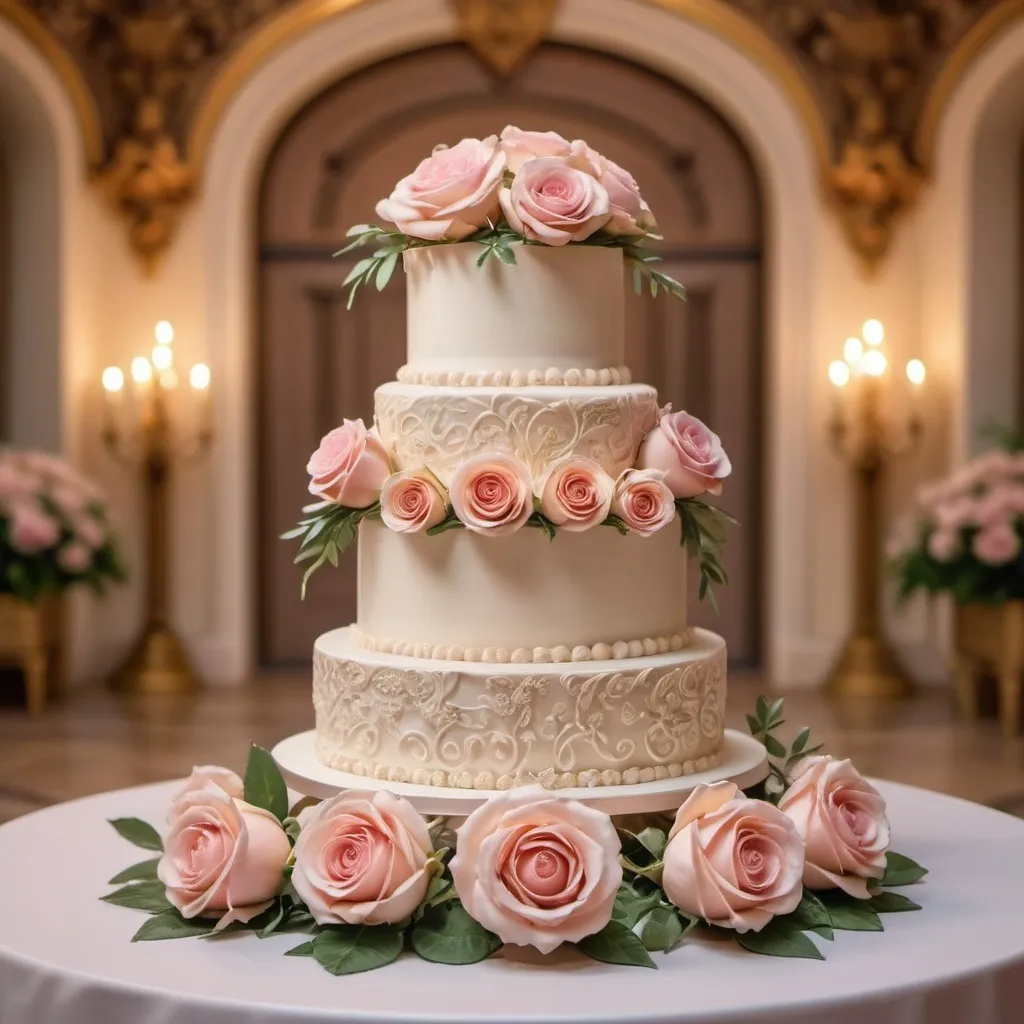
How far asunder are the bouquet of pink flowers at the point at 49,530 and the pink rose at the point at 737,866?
5.10 metres

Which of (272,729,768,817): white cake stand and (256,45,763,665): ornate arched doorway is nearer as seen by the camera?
(272,729,768,817): white cake stand

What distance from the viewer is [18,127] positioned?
25.0 ft

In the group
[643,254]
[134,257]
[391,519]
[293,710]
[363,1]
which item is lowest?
[293,710]

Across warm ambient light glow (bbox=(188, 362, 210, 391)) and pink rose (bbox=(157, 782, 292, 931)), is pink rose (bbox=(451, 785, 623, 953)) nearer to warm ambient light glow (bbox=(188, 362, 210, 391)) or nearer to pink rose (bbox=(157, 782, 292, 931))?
pink rose (bbox=(157, 782, 292, 931))

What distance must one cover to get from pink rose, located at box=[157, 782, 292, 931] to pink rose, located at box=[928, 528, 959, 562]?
15.8 ft

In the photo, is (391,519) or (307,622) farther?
(307,622)

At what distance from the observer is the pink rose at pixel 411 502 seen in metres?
2.75

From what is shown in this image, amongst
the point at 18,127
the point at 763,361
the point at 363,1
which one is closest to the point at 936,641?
the point at 763,361

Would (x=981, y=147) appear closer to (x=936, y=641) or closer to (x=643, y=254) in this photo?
(x=936, y=641)

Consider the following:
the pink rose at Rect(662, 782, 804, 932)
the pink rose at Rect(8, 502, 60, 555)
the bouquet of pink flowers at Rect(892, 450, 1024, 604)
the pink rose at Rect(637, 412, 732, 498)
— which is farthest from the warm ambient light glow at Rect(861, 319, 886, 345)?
the pink rose at Rect(662, 782, 804, 932)

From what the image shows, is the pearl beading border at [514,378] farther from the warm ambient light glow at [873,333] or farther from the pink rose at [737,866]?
the warm ambient light glow at [873,333]

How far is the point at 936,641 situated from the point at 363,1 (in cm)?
407

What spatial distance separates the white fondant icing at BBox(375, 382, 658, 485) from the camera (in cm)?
285

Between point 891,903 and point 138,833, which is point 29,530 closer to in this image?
point 138,833
